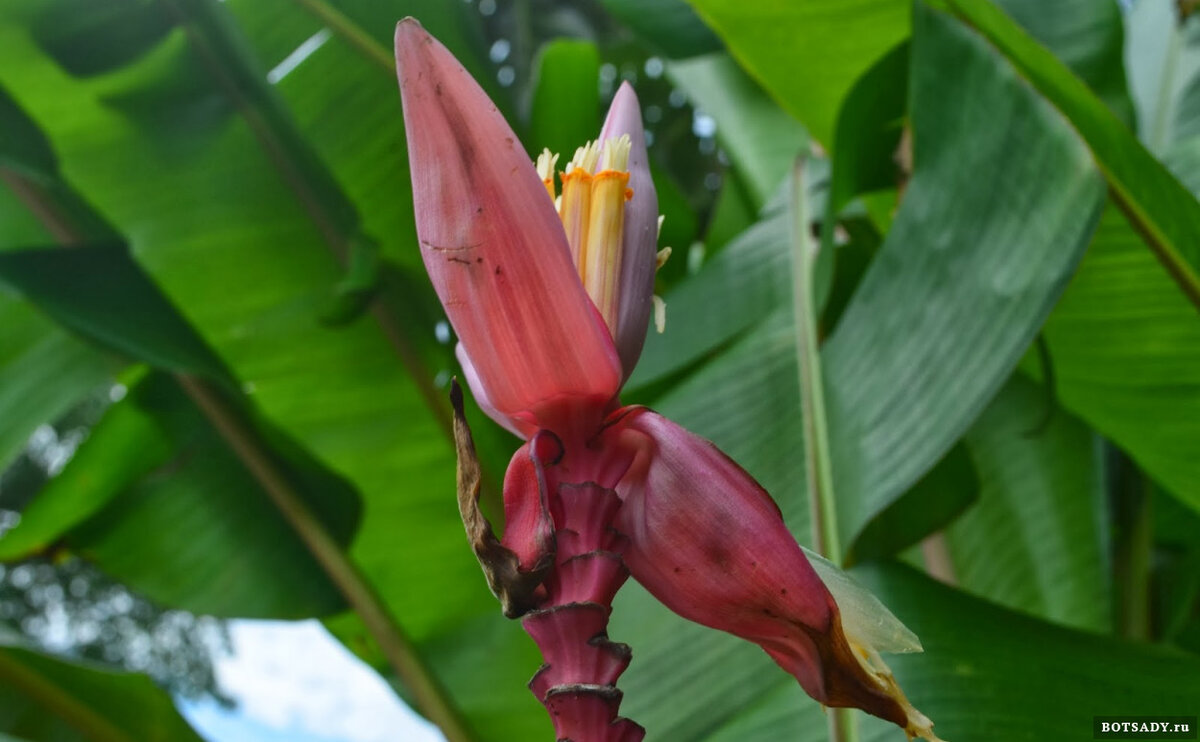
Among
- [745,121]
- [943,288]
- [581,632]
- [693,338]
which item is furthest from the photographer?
[745,121]

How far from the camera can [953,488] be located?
43cm

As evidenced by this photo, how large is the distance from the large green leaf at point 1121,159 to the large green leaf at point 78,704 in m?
0.59

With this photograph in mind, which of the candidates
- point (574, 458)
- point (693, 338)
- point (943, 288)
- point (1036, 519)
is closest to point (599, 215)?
point (574, 458)

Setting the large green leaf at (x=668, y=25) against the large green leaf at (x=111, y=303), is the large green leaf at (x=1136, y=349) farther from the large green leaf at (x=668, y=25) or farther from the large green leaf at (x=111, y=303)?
the large green leaf at (x=111, y=303)

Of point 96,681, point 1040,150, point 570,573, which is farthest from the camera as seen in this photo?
point 96,681

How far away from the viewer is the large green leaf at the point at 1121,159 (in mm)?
385

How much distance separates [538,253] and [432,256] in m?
0.02

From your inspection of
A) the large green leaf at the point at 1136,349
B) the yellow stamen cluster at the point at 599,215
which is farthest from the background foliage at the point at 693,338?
the yellow stamen cluster at the point at 599,215

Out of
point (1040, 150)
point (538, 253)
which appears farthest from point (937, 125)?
point (538, 253)

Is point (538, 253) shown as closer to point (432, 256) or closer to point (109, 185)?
point (432, 256)

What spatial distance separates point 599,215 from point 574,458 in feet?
0.16

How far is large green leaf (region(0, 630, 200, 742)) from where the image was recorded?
0.61 metres

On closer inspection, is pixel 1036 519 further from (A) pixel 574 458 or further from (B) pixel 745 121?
(A) pixel 574 458

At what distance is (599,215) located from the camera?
177mm
